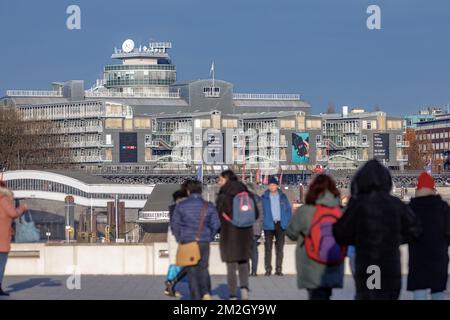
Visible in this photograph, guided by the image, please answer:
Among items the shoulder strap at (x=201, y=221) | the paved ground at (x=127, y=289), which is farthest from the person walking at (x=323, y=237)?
the paved ground at (x=127, y=289)

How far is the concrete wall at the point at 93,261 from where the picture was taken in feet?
96.5

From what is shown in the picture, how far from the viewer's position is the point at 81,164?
199 metres

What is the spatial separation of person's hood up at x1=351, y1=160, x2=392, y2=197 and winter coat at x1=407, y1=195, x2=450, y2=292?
232cm

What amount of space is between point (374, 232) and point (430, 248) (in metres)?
2.61

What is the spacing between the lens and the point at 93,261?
1161 inches

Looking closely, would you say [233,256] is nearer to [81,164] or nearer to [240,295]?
[240,295]

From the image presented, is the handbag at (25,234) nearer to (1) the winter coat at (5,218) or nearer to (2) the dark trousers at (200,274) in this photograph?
(1) the winter coat at (5,218)

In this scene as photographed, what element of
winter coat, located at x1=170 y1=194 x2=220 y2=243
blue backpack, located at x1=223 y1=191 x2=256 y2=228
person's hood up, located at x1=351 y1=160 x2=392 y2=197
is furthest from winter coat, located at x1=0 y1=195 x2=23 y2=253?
person's hood up, located at x1=351 y1=160 x2=392 y2=197

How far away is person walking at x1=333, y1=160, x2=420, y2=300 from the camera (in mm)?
16641

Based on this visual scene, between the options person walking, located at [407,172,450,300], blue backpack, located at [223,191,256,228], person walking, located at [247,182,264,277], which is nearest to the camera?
person walking, located at [407,172,450,300]

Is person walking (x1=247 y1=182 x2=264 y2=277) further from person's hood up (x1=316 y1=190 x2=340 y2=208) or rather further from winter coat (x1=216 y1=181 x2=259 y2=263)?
person's hood up (x1=316 y1=190 x2=340 y2=208)

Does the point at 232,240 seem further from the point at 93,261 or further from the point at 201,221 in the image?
the point at 93,261

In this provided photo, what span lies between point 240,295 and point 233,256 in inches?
43.8
